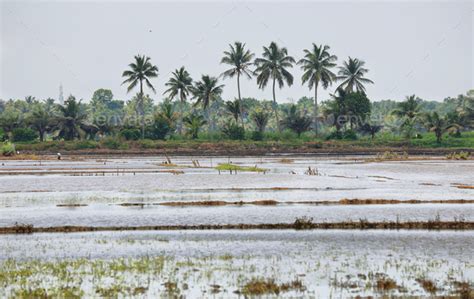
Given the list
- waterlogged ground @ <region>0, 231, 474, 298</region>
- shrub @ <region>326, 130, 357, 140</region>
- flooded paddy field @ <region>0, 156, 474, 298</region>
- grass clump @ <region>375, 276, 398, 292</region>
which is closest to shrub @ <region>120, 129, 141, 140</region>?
shrub @ <region>326, 130, 357, 140</region>

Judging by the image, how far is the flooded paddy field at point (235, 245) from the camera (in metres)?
17.0

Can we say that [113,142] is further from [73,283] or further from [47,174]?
[73,283]

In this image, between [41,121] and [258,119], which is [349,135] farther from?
[41,121]

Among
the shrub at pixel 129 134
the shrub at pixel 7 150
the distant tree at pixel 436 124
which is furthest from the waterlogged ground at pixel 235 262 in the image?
the shrub at pixel 129 134

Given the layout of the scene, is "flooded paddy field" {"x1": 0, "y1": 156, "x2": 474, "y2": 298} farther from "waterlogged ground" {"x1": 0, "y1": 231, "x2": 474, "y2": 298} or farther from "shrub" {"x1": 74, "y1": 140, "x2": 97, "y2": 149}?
"shrub" {"x1": 74, "y1": 140, "x2": 97, "y2": 149}

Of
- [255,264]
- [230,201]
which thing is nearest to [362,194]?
[230,201]

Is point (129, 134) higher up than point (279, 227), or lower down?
higher up

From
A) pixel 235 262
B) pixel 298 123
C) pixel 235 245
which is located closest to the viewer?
pixel 235 262

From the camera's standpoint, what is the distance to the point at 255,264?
19.6 metres

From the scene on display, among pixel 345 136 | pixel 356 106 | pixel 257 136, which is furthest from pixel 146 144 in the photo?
pixel 356 106

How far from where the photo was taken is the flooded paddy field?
1702cm

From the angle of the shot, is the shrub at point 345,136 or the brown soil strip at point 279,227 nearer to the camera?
the brown soil strip at point 279,227

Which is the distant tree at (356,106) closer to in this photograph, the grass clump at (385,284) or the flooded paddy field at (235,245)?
the flooded paddy field at (235,245)

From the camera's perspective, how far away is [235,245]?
2298 cm
